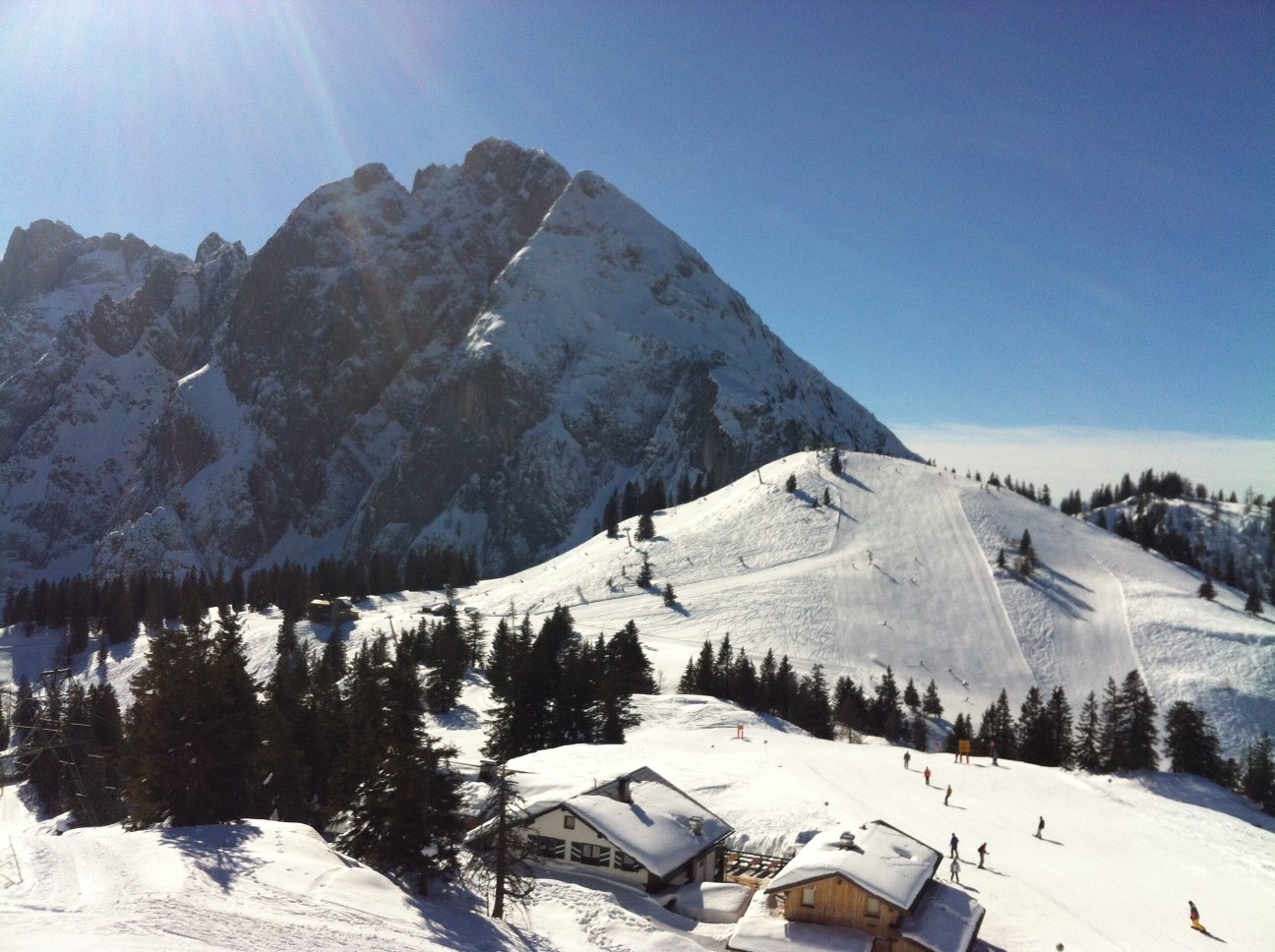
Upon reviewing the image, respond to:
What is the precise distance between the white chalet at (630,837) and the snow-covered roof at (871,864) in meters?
4.25

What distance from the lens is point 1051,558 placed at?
4813 inches

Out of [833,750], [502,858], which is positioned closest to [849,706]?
[833,750]

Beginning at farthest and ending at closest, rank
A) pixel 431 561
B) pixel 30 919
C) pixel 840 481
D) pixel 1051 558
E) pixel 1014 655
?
pixel 431 561 < pixel 840 481 < pixel 1051 558 < pixel 1014 655 < pixel 30 919

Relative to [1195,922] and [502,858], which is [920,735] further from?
[502,858]

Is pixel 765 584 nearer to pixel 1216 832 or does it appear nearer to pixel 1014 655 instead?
pixel 1014 655

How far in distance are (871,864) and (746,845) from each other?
9.15 metres

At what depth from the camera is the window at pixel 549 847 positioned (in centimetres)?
3653

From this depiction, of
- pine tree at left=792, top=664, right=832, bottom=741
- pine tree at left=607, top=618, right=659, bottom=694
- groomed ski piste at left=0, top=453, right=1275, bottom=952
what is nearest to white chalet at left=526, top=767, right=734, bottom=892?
groomed ski piste at left=0, top=453, right=1275, bottom=952

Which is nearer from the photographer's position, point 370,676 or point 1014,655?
point 370,676

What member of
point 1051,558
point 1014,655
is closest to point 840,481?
point 1051,558

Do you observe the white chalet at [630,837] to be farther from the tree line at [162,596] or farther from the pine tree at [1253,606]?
the pine tree at [1253,606]

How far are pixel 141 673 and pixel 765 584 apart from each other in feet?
281

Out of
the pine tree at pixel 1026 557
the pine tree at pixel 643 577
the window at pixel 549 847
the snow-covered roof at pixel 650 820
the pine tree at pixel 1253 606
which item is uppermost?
the pine tree at pixel 1026 557

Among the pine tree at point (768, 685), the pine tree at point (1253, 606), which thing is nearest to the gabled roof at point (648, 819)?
the pine tree at point (768, 685)
